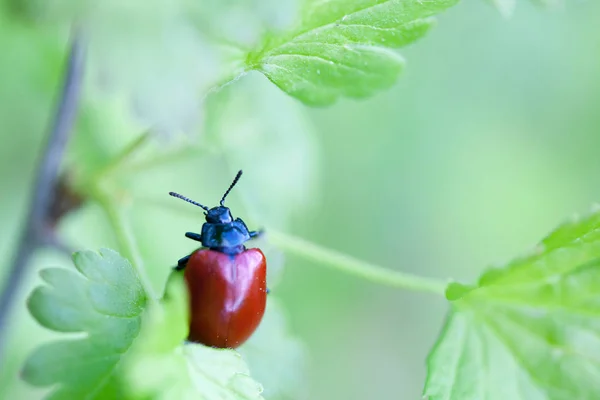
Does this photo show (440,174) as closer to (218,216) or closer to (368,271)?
(218,216)

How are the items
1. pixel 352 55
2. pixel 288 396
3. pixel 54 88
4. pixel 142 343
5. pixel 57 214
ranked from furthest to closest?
pixel 54 88
pixel 288 396
pixel 57 214
pixel 352 55
pixel 142 343

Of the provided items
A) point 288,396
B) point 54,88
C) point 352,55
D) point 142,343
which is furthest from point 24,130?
point 142,343

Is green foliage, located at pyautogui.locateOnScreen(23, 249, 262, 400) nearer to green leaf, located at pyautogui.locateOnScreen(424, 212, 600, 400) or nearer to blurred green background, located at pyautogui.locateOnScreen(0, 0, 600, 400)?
green leaf, located at pyautogui.locateOnScreen(424, 212, 600, 400)

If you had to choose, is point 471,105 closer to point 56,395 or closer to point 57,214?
point 57,214

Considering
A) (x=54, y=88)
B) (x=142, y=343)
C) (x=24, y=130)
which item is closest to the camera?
(x=142, y=343)

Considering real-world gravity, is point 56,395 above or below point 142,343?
below

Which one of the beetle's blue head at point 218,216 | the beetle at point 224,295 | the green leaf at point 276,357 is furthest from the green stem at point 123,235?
the green leaf at point 276,357

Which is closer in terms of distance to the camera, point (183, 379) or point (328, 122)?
point (183, 379)

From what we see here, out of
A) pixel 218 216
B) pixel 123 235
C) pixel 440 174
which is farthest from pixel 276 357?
pixel 440 174

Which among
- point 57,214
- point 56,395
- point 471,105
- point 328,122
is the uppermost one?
point 471,105
